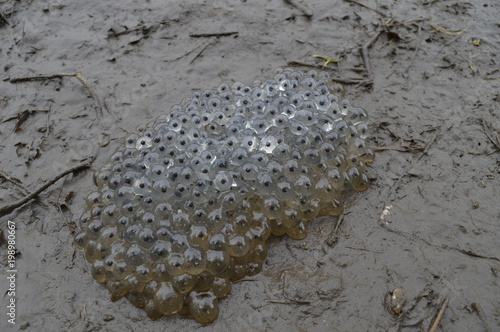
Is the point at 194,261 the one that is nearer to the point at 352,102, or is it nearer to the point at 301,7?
the point at 352,102

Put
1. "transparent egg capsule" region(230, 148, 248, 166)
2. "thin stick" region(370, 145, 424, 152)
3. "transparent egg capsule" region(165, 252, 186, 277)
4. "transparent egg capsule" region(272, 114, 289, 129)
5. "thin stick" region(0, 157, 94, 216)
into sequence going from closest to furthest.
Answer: "transparent egg capsule" region(165, 252, 186, 277) → "transparent egg capsule" region(230, 148, 248, 166) → "transparent egg capsule" region(272, 114, 289, 129) → "thin stick" region(0, 157, 94, 216) → "thin stick" region(370, 145, 424, 152)

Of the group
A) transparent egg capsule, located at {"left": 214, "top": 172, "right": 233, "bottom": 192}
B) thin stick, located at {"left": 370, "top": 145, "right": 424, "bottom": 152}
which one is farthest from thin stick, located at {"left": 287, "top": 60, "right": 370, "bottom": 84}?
transparent egg capsule, located at {"left": 214, "top": 172, "right": 233, "bottom": 192}

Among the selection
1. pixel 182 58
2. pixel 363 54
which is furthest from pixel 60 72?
pixel 363 54

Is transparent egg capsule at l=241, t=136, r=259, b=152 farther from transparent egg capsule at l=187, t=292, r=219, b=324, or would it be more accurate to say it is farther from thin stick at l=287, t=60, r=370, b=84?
thin stick at l=287, t=60, r=370, b=84

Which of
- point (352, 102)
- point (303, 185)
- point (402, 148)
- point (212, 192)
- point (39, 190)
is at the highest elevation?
point (212, 192)

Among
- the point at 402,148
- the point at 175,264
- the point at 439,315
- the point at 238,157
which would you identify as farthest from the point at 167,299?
the point at 402,148

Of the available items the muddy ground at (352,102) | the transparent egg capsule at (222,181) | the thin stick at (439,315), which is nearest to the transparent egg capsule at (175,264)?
the muddy ground at (352,102)
